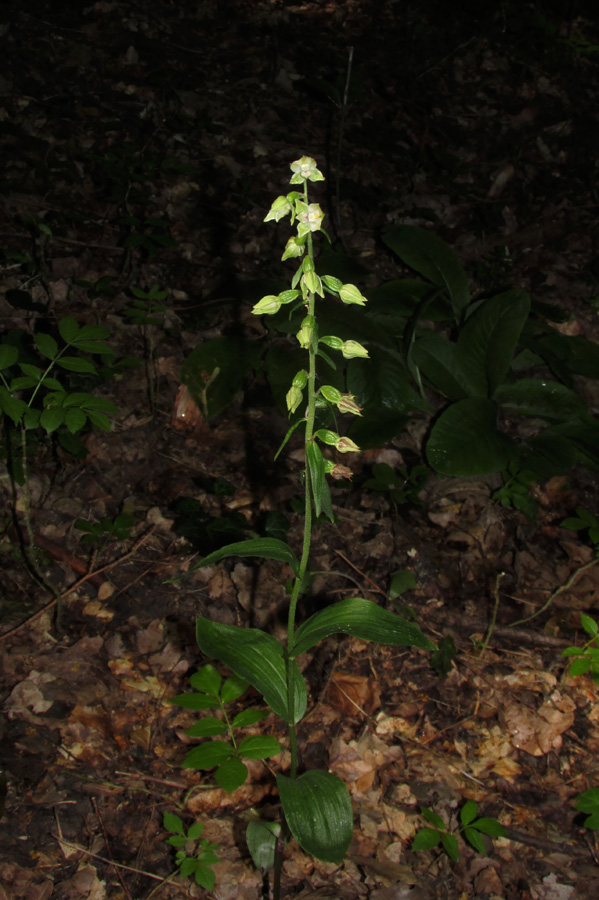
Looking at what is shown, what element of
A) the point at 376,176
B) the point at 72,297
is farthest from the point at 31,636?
the point at 376,176

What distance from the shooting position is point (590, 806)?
1.96 meters

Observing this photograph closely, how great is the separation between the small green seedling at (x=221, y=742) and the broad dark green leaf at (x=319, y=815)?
0.16m

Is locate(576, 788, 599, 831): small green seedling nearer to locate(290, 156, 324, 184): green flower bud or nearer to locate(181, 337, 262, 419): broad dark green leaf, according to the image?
locate(290, 156, 324, 184): green flower bud

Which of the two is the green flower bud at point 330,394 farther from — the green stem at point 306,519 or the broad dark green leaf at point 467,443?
the broad dark green leaf at point 467,443

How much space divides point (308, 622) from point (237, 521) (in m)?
1.13

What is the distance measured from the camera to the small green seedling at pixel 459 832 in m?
1.94

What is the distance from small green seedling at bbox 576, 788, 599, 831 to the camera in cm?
192

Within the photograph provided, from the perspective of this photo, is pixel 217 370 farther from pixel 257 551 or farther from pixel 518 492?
pixel 257 551

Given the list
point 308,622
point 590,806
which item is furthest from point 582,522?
point 308,622

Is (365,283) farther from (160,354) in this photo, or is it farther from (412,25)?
(412,25)

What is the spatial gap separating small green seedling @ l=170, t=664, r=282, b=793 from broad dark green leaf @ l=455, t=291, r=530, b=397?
220cm

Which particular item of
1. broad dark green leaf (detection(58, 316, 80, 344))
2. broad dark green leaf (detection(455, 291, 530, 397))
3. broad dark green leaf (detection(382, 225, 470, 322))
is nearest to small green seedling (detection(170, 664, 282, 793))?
broad dark green leaf (detection(58, 316, 80, 344))

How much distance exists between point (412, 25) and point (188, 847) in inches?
314

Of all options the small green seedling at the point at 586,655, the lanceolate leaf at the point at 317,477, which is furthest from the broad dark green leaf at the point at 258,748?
the small green seedling at the point at 586,655
